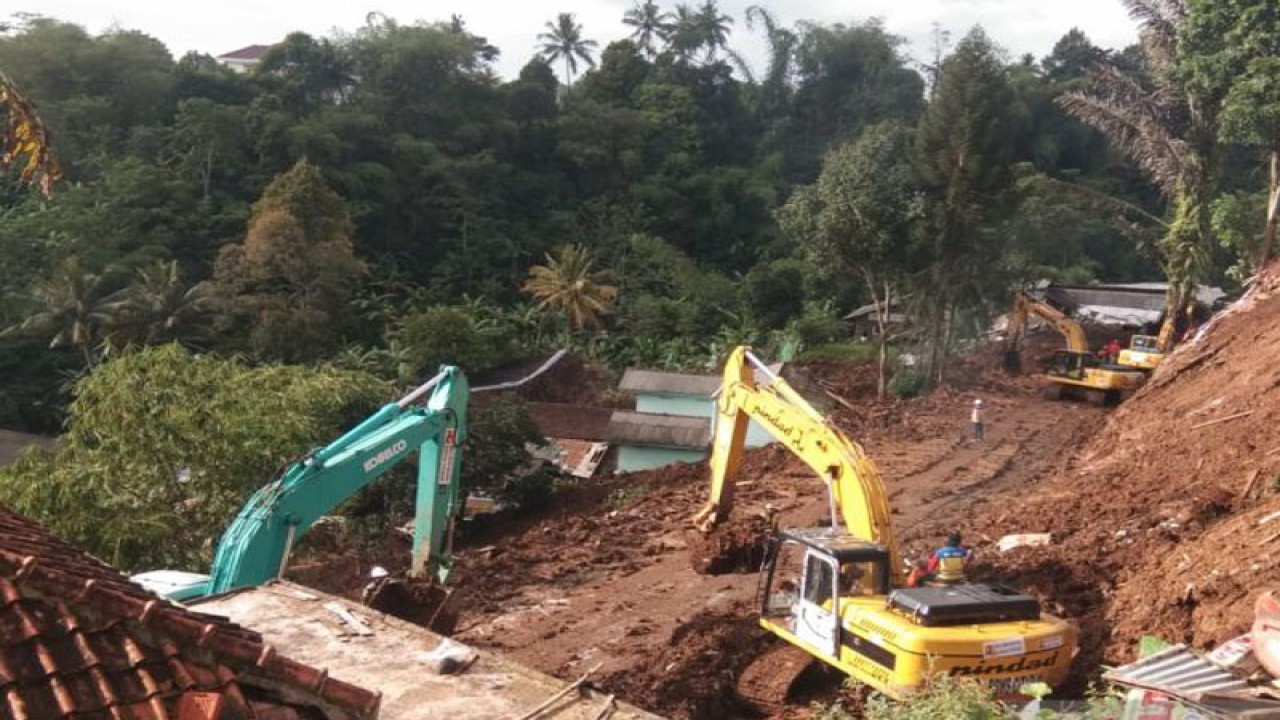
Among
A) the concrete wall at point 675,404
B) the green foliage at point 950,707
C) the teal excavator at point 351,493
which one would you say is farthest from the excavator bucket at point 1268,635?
the concrete wall at point 675,404

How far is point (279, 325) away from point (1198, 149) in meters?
25.6

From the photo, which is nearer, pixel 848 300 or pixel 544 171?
pixel 848 300

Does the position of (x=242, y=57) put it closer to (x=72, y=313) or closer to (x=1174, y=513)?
(x=72, y=313)

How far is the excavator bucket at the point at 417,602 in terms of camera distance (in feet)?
34.9

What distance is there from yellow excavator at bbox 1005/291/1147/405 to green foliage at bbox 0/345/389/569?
1557cm

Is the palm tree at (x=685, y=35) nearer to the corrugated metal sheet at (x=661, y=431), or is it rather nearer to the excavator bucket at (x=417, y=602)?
the corrugated metal sheet at (x=661, y=431)

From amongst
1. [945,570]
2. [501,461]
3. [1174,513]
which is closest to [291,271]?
[501,461]

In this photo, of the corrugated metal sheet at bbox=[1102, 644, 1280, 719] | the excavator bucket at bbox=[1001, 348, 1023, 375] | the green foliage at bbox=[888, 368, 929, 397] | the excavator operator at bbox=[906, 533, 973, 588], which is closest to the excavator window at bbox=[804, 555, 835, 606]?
the excavator operator at bbox=[906, 533, 973, 588]

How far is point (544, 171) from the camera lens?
181ft

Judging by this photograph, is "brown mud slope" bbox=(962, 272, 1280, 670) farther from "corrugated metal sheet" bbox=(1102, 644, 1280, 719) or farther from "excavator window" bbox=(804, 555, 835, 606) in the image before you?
"excavator window" bbox=(804, 555, 835, 606)

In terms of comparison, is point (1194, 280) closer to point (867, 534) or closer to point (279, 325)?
point (867, 534)

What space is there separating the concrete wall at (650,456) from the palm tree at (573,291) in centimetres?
1667

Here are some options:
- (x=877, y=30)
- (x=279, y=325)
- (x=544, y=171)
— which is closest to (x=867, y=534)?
(x=279, y=325)

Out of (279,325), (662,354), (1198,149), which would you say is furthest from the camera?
(662,354)
